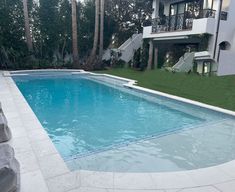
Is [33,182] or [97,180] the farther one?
[97,180]

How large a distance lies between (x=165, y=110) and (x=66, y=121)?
3.71 m

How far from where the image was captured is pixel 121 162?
4.81m

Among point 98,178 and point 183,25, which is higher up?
point 183,25

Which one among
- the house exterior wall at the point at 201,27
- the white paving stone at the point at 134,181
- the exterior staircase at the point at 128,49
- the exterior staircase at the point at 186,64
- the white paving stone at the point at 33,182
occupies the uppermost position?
the house exterior wall at the point at 201,27

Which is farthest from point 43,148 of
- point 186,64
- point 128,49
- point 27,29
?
point 128,49

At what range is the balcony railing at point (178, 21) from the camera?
51.9ft

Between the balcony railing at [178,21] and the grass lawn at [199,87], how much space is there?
4.15m

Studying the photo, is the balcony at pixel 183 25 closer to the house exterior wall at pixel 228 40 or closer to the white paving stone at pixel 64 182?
the house exterior wall at pixel 228 40

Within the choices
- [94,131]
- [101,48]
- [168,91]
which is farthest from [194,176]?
[101,48]

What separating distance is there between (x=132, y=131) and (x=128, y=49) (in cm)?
1663

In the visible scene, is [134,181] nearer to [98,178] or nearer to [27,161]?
[98,178]

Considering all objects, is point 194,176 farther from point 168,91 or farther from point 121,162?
point 168,91

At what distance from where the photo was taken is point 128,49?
22688mm

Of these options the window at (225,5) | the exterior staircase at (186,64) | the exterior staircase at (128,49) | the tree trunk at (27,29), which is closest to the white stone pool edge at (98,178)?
the exterior staircase at (186,64)
